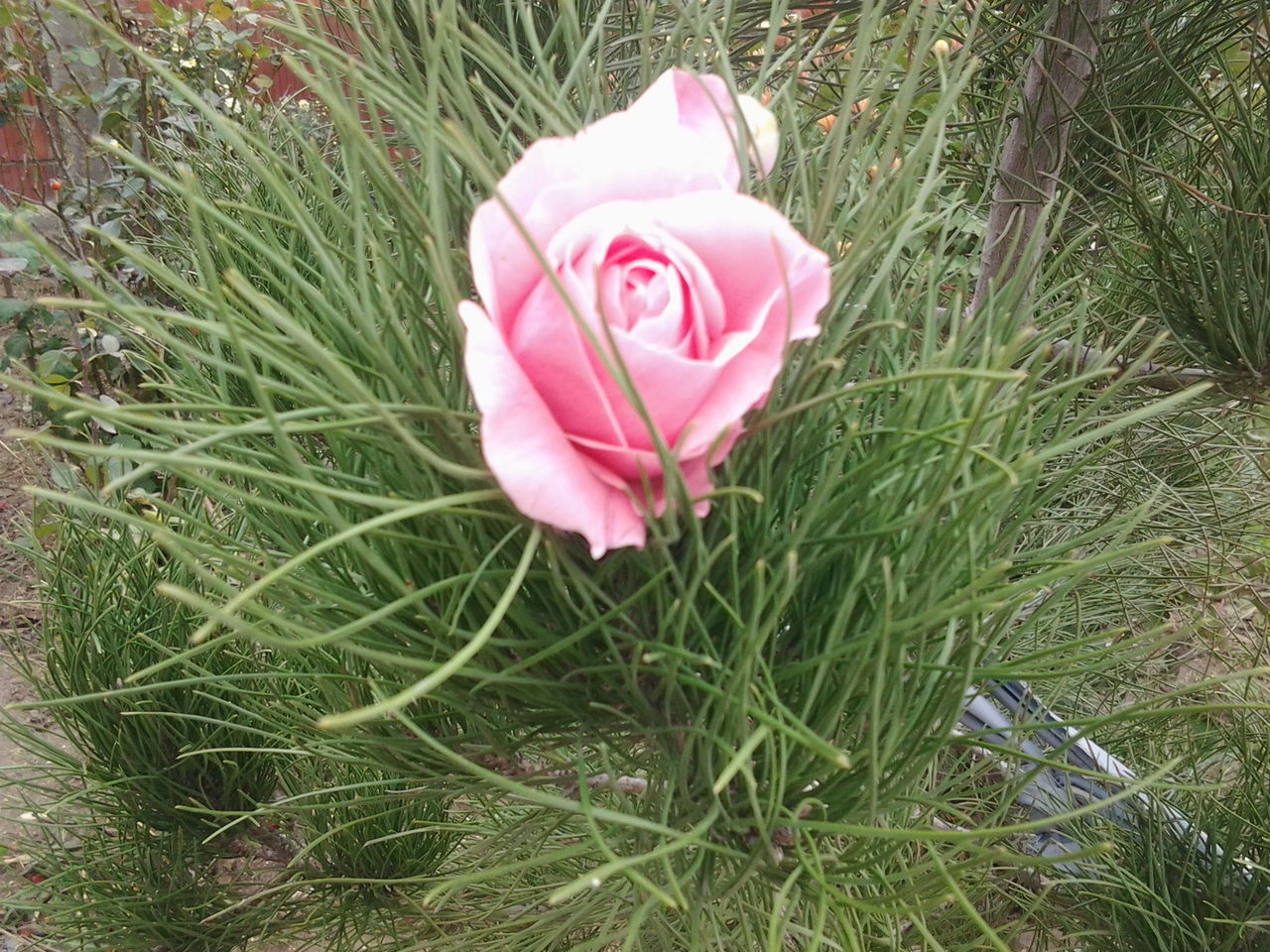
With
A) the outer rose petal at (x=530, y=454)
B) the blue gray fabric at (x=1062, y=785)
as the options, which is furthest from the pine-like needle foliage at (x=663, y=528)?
the blue gray fabric at (x=1062, y=785)

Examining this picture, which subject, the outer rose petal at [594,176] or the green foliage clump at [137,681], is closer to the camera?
the outer rose petal at [594,176]

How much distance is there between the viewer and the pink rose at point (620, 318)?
0.51 ft

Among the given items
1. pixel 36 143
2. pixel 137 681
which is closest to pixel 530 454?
pixel 137 681

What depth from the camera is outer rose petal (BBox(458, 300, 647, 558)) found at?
5.9 inches

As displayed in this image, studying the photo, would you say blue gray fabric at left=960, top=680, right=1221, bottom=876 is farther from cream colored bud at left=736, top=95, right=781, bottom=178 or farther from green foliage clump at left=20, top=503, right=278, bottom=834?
green foliage clump at left=20, top=503, right=278, bottom=834

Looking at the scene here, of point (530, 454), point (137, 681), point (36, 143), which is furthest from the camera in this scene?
point (36, 143)

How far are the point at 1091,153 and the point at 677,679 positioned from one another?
1.37 ft

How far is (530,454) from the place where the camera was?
0.51 feet

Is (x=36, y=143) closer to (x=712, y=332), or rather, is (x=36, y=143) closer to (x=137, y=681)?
(x=137, y=681)

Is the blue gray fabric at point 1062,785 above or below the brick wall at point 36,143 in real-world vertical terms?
below

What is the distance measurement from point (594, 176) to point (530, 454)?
6 cm

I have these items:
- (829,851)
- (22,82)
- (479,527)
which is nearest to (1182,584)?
(829,851)

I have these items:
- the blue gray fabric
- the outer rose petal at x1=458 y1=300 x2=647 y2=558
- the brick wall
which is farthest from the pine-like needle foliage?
the brick wall

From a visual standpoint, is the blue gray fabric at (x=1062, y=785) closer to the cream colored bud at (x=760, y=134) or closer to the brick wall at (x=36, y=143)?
the cream colored bud at (x=760, y=134)
